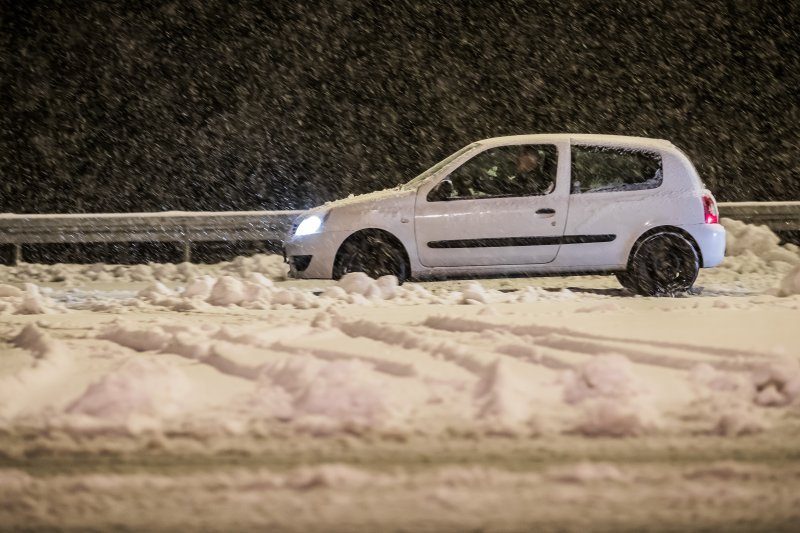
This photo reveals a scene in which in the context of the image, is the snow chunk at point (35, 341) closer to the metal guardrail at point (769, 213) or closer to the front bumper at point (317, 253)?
the front bumper at point (317, 253)

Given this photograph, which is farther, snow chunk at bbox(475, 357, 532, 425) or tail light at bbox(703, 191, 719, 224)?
tail light at bbox(703, 191, 719, 224)

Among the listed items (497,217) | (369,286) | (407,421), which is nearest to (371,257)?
(369,286)

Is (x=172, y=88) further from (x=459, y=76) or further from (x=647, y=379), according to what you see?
(x=647, y=379)

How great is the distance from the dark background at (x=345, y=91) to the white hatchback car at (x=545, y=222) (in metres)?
11.7

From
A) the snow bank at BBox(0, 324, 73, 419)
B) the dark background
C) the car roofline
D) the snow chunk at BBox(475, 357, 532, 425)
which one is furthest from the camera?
the dark background

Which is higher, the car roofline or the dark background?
the dark background

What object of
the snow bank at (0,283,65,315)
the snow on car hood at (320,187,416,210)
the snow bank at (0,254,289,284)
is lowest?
the snow bank at (0,254,289,284)

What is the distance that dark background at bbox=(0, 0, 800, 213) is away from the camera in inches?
935

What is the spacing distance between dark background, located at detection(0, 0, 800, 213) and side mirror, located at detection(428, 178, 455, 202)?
1187cm

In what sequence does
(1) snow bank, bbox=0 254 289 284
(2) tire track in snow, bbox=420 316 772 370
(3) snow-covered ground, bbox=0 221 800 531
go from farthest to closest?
1. (1) snow bank, bbox=0 254 289 284
2. (2) tire track in snow, bbox=420 316 772 370
3. (3) snow-covered ground, bbox=0 221 800 531

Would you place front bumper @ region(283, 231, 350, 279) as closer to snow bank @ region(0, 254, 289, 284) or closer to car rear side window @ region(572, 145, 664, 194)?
car rear side window @ region(572, 145, 664, 194)

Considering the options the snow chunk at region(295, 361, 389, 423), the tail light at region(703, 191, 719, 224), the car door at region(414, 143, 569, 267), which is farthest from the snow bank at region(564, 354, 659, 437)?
the tail light at region(703, 191, 719, 224)

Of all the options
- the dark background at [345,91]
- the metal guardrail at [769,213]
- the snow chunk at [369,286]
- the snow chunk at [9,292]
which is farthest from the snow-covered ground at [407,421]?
the dark background at [345,91]

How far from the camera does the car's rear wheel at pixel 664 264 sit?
11281 mm
